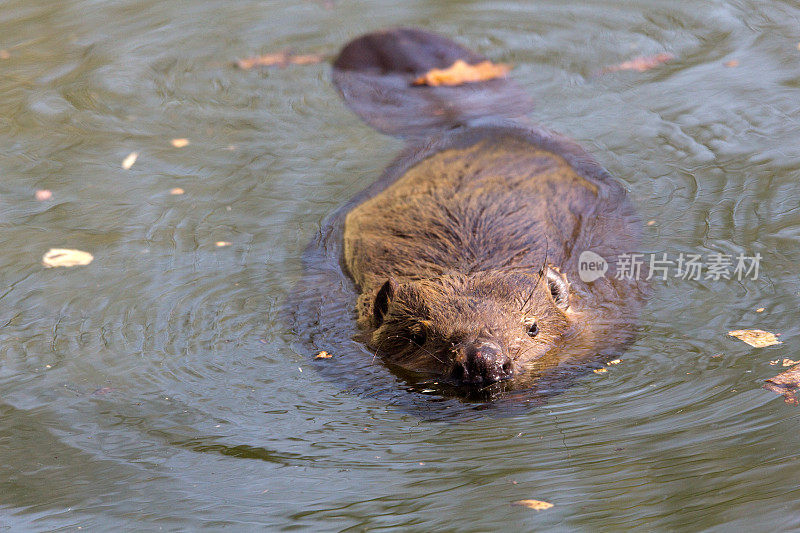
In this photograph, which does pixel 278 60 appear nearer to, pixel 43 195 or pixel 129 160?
pixel 129 160

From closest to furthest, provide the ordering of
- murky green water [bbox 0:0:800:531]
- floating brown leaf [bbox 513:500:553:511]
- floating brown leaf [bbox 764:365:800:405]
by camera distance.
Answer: floating brown leaf [bbox 513:500:553:511], murky green water [bbox 0:0:800:531], floating brown leaf [bbox 764:365:800:405]

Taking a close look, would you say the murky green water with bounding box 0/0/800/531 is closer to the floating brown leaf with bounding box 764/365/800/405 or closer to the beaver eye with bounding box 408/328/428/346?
the floating brown leaf with bounding box 764/365/800/405

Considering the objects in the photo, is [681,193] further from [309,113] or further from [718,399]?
[309,113]

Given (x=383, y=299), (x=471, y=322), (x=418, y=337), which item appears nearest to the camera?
(x=471, y=322)

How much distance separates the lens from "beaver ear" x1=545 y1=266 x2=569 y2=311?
16.0 ft

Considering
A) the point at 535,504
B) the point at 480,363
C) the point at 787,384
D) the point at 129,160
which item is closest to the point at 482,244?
the point at 480,363

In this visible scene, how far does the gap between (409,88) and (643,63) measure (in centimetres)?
210

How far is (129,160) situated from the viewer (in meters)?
6.98

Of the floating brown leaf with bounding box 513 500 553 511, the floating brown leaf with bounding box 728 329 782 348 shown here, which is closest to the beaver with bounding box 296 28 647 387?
the floating brown leaf with bounding box 728 329 782 348

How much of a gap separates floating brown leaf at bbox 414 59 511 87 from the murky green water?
0.44 metres

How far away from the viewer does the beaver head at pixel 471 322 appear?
14.1 feet

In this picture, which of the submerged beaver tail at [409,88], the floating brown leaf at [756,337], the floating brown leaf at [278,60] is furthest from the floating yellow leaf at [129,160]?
the floating brown leaf at [756,337]

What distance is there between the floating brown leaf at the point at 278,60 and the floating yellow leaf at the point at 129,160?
174cm

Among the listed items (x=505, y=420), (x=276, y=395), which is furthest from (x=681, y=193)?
(x=276, y=395)
